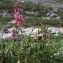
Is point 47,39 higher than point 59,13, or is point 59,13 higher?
point 47,39

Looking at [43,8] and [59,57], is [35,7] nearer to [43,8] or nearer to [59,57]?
[43,8]

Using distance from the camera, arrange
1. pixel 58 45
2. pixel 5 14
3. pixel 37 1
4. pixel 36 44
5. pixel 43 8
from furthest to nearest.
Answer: pixel 37 1 < pixel 43 8 < pixel 5 14 < pixel 58 45 < pixel 36 44

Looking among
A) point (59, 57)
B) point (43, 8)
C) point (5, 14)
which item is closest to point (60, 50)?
point (59, 57)

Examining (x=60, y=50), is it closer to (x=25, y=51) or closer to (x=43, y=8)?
(x=25, y=51)

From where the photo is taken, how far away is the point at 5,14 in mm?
60469

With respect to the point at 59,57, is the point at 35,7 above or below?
below

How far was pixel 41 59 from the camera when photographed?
26.9 ft

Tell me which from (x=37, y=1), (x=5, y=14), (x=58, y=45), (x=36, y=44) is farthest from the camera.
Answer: (x=37, y=1)

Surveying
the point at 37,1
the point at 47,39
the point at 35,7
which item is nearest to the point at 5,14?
the point at 35,7

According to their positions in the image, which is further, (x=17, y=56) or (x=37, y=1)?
(x=37, y=1)

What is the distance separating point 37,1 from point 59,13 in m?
12.2

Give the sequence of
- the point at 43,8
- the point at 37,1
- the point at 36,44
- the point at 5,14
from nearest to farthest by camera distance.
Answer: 1. the point at 36,44
2. the point at 5,14
3. the point at 43,8
4. the point at 37,1

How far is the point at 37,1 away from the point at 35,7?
8468mm

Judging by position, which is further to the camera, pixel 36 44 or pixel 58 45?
pixel 58 45
